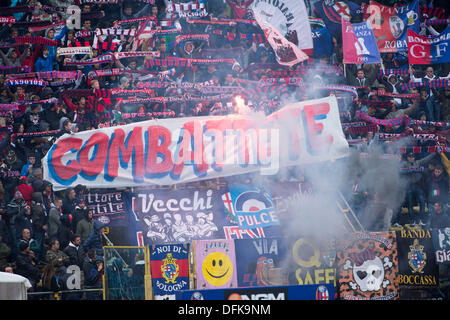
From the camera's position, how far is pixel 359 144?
479 inches

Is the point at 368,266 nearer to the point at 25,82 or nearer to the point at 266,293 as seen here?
the point at 266,293

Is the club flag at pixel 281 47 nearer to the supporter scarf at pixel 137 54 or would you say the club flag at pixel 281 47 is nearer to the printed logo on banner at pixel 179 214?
the supporter scarf at pixel 137 54

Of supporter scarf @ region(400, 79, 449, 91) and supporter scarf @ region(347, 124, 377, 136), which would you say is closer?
supporter scarf @ region(347, 124, 377, 136)

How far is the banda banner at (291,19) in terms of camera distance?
13391 mm

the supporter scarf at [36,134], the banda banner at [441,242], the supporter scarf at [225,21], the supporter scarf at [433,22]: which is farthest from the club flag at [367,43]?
the supporter scarf at [36,134]

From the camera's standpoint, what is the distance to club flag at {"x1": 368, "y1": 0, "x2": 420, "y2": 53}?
14086mm

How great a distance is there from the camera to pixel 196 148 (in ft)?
36.8

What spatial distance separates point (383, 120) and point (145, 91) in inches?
172

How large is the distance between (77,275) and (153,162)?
233cm

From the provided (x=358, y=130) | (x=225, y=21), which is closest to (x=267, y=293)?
(x=358, y=130)

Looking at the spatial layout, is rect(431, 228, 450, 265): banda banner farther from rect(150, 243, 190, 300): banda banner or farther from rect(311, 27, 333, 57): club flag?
rect(311, 27, 333, 57): club flag

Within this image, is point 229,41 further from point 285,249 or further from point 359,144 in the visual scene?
point 285,249

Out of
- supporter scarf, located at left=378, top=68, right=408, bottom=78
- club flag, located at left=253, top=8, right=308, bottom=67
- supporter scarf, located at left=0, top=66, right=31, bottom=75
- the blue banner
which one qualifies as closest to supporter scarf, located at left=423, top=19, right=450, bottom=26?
supporter scarf, located at left=378, top=68, right=408, bottom=78

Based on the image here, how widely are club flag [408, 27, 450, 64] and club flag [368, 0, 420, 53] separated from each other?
0.52 feet
